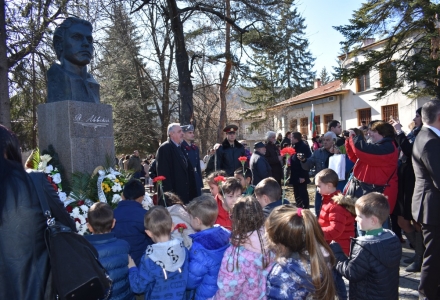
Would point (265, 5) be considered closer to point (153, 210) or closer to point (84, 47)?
point (84, 47)

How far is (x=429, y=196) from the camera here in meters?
3.74

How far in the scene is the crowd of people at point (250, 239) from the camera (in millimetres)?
1761

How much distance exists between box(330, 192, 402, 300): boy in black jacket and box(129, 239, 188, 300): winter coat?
1242 millimetres

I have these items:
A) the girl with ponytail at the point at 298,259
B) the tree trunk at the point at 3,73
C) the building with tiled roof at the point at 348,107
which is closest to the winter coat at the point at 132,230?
the girl with ponytail at the point at 298,259

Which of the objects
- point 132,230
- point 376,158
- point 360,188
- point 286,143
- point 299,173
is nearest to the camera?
point 132,230

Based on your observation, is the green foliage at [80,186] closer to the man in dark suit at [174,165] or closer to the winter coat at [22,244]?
the man in dark suit at [174,165]

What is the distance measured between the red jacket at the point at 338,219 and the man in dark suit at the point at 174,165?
2.44 m

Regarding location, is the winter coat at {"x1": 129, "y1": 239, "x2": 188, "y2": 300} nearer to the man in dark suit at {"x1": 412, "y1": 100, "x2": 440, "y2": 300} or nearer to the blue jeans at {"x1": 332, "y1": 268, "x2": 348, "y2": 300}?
the blue jeans at {"x1": 332, "y1": 268, "x2": 348, "y2": 300}

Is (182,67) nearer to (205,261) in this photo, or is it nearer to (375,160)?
(375,160)

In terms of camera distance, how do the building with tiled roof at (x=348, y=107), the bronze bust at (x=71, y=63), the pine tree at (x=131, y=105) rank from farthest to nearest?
1. the building with tiled roof at (x=348, y=107)
2. the pine tree at (x=131, y=105)
3. the bronze bust at (x=71, y=63)

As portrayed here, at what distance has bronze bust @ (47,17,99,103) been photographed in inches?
201

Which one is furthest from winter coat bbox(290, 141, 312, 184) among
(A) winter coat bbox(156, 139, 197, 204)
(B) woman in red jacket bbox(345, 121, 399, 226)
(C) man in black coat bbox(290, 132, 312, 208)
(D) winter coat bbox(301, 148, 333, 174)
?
(A) winter coat bbox(156, 139, 197, 204)

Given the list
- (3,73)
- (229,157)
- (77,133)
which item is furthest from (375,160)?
(3,73)

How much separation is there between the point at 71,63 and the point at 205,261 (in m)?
3.74
